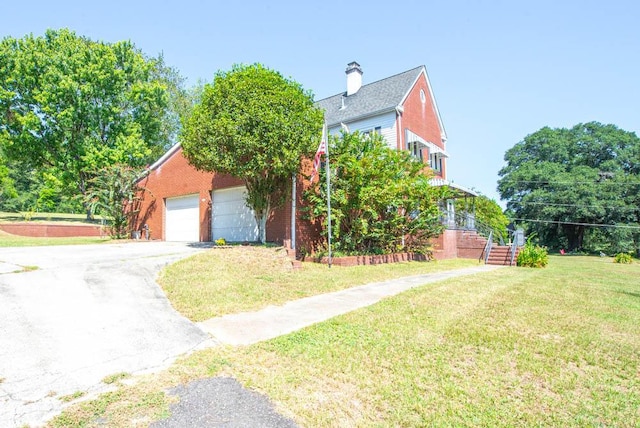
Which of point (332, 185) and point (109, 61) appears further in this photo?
point (109, 61)

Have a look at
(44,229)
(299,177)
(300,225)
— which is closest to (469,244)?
(300,225)

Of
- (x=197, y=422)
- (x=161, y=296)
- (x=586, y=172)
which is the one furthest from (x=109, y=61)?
(x=586, y=172)

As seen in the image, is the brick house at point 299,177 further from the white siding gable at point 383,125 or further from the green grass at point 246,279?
the green grass at point 246,279

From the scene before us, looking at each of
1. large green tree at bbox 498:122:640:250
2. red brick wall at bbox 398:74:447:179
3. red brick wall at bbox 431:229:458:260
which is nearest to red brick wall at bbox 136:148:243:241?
red brick wall at bbox 431:229:458:260

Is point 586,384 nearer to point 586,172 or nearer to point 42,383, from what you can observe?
point 42,383

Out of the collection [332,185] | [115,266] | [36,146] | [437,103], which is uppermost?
[437,103]

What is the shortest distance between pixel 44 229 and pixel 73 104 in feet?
25.9

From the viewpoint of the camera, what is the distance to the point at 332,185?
11969 millimetres

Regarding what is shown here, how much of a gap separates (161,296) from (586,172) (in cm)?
3922

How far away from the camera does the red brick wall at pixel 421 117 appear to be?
18.2 metres

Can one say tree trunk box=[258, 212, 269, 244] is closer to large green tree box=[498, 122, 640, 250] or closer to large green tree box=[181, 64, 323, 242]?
large green tree box=[181, 64, 323, 242]

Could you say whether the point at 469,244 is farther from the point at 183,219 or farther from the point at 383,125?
the point at 183,219

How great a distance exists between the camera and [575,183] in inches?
1268

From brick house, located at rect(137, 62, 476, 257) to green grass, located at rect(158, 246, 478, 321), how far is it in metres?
2.20
